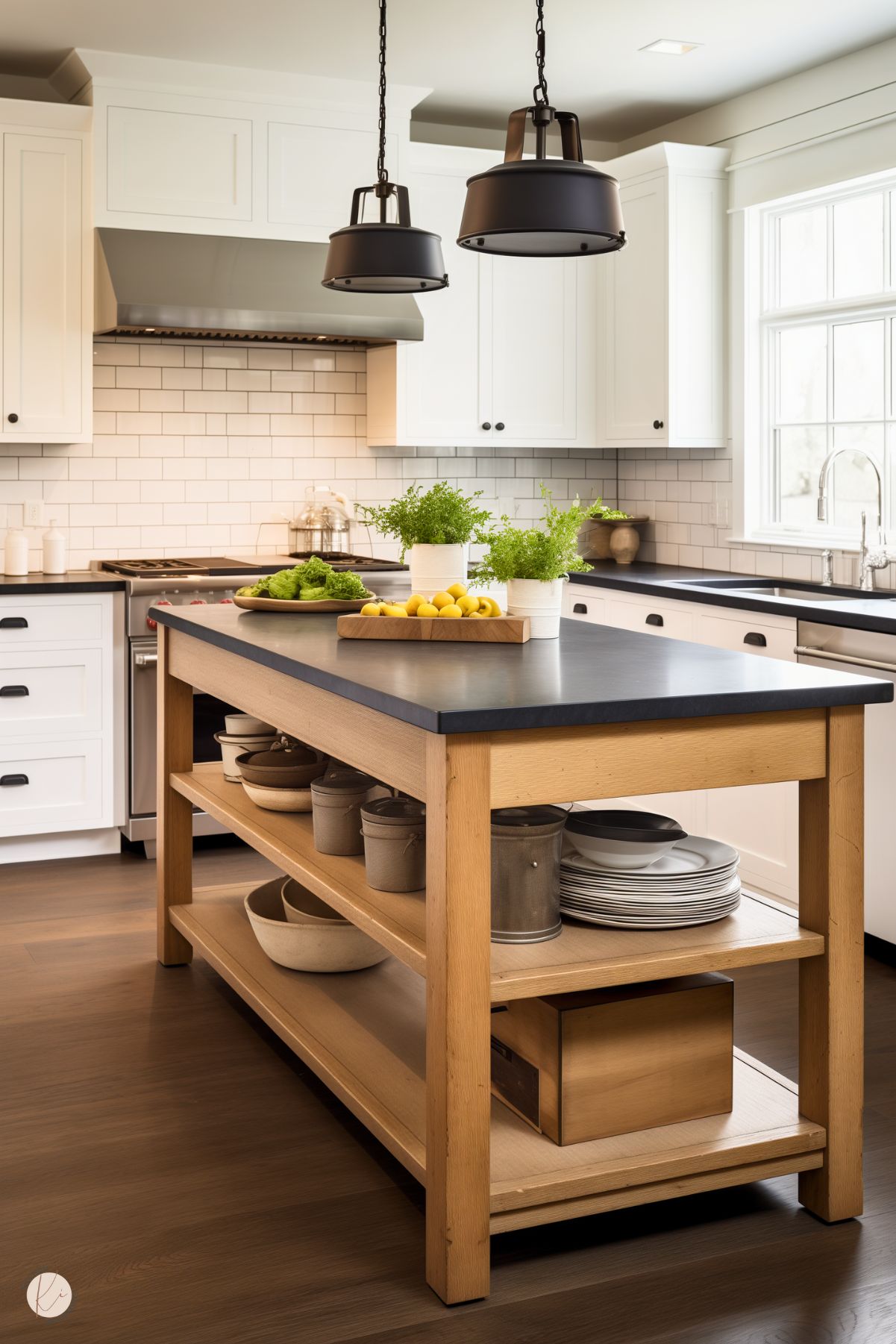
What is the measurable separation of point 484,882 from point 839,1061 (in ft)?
2.59

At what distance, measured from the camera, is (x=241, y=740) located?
12.4 ft

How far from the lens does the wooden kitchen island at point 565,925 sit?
218 centimetres

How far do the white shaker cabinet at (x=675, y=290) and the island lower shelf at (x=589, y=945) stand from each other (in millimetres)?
3181

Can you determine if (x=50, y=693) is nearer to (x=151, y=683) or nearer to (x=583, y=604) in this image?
(x=151, y=683)

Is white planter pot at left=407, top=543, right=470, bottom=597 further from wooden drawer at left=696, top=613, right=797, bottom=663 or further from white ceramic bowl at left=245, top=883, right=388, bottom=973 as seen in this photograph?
wooden drawer at left=696, top=613, right=797, bottom=663

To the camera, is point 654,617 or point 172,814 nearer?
point 172,814

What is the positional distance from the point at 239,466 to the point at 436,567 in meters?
2.47

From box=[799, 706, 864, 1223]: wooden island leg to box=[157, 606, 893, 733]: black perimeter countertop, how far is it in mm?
148

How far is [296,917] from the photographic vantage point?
3275mm

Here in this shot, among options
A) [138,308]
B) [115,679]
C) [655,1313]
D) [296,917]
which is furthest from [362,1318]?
[138,308]

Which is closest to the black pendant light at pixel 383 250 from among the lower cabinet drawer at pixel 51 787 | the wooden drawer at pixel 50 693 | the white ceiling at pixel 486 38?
the white ceiling at pixel 486 38

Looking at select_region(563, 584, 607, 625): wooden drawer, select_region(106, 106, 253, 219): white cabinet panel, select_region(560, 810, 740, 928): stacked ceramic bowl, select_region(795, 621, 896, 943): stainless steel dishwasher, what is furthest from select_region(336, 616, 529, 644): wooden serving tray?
select_region(106, 106, 253, 219): white cabinet panel

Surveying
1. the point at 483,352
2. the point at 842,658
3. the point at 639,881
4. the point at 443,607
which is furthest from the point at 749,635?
the point at 639,881

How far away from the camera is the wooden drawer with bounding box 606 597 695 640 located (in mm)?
4762
